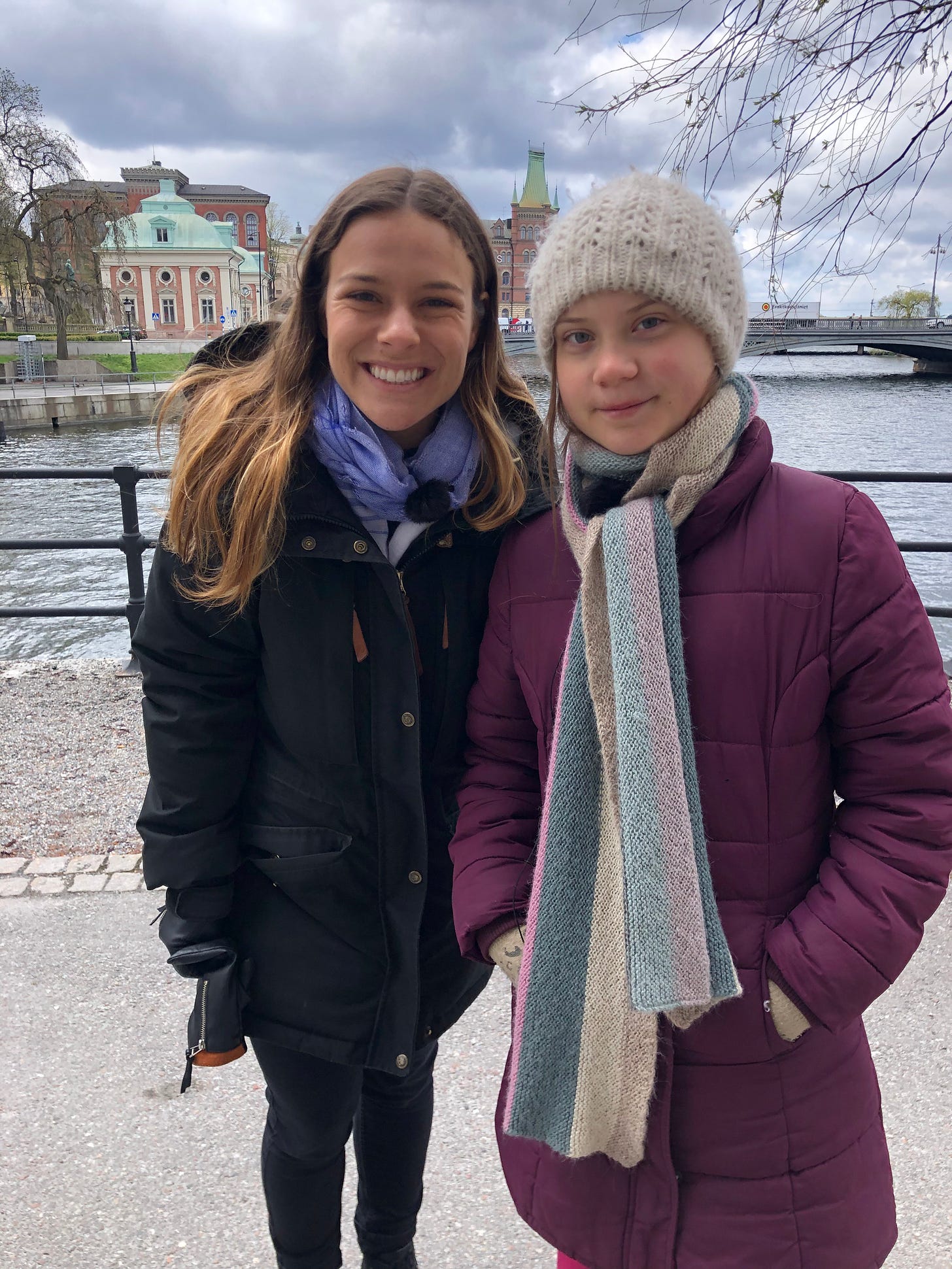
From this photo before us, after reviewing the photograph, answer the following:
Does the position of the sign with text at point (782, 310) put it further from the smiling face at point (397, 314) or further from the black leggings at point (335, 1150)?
the black leggings at point (335, 1150)

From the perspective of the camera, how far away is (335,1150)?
5.54 ft

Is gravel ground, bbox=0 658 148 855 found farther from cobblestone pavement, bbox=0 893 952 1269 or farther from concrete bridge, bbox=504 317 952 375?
concrete bridge, bbox=504 317 952 375

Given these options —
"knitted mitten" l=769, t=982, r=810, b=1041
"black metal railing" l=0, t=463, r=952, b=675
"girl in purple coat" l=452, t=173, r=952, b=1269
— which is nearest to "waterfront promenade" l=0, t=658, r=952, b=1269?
"girl in purple coat" l=452, t=173, r=952, b=1269

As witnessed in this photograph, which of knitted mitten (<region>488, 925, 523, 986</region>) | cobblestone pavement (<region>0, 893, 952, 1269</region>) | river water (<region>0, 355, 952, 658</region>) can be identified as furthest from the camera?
river water (<region>0, 355, 952, 658</region>)

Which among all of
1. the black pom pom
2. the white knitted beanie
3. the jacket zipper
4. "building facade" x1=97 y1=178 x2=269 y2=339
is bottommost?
the jacket zipper

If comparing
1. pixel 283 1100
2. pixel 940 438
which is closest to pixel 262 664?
pixel 283 1100

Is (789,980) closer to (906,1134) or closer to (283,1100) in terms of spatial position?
(283,1100)

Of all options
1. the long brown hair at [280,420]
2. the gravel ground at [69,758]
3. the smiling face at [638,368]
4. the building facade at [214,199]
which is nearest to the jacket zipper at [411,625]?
the long brown hair at [280,420]

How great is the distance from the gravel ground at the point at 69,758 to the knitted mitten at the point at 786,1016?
2631mm

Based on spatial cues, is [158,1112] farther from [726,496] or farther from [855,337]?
[855,337]

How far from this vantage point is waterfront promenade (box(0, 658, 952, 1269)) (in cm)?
189

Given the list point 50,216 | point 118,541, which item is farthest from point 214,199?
point 118,541

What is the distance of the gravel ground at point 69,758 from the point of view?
11.3ft

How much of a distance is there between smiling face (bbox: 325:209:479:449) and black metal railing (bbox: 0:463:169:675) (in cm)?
303
